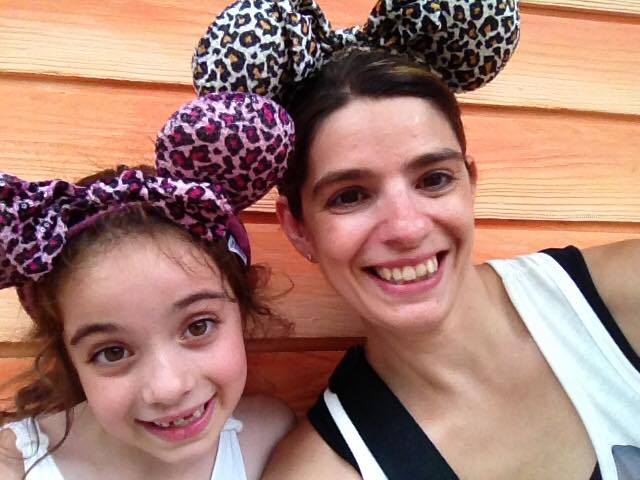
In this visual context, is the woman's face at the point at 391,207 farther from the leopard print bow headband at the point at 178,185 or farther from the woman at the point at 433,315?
the leopard print bow headband at the point at 178,185

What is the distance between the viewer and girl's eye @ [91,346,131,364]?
95cm

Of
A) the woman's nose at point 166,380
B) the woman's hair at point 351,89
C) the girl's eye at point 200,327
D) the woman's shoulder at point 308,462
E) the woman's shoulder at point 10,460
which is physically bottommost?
the woman's shoulder at point 308,462

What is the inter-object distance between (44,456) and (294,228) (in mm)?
561

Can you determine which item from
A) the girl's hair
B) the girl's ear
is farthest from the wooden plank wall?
the girl's ear

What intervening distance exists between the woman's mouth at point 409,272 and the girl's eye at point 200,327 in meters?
0.29

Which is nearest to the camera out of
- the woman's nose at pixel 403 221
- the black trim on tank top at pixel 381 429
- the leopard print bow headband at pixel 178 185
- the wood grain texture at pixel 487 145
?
the leopard print bow headband at pixel 178 185

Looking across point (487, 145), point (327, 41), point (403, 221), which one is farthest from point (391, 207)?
point (487, 145)

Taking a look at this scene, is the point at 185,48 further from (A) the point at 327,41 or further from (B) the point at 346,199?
(B) the point at 346,199

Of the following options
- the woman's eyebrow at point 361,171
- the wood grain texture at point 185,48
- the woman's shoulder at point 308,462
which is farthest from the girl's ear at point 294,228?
the wood grain texture at point 185,48

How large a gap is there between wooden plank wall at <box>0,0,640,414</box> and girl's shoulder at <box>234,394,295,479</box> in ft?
0.33

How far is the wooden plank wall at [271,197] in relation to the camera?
136cm

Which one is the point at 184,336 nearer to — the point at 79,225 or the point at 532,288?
the point at 79,225

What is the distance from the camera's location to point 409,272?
1.08 metres

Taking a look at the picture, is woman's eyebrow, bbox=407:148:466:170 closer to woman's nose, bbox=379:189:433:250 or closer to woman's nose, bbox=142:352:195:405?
woman's nose, bbox=379:189:433:250
